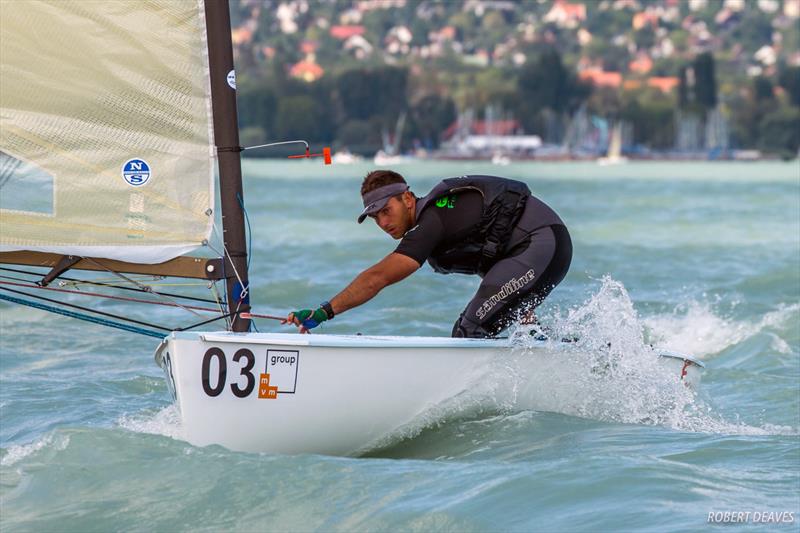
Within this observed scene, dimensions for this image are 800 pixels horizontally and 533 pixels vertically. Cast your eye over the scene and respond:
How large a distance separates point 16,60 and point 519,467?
2532 millimetres

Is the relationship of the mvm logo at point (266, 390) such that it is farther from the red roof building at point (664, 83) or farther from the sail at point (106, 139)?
the red roof building at point (664, 83)

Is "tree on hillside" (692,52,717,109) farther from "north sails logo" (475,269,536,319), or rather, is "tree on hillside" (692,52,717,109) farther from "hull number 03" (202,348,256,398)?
"hull number 03" (202,348,256,398)

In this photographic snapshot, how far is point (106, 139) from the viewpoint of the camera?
5551 mm

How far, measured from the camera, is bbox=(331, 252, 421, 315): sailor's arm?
17.8 ft

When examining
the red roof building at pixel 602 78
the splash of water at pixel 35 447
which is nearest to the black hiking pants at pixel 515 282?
the splash of water at pixel 35 447

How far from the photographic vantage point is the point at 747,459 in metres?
5.75

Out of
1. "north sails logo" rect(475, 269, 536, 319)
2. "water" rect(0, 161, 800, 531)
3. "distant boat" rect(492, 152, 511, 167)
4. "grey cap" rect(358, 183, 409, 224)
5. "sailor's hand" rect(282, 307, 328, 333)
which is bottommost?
"water" rect(0, 161, 800, 531)

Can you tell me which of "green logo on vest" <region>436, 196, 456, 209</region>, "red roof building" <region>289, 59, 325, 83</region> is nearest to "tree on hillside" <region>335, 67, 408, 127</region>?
"red roof building" <region>289, 59, 325, 83</region>

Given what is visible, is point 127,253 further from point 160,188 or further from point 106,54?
point 106,54

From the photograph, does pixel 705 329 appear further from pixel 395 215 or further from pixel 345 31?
pixel 345 31

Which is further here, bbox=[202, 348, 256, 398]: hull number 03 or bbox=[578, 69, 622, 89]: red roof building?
bbox=[578, 69, 622, 89]: red roof building

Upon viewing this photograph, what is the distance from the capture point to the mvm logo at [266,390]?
5320 mm

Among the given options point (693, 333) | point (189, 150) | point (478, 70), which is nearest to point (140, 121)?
point (189, 150)

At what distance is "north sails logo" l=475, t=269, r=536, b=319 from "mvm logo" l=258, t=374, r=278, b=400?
1063mm
